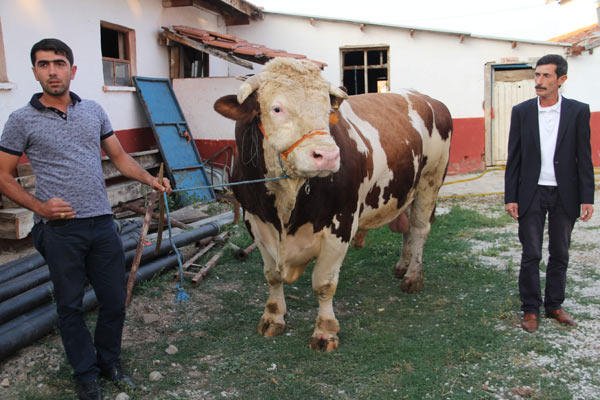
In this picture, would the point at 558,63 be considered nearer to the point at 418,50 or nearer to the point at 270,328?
the point at 270,328

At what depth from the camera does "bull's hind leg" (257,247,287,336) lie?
4.21 m

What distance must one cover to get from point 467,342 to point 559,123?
1.72 m

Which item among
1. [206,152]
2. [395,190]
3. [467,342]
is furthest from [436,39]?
[467,342]

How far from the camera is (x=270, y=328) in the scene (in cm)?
421

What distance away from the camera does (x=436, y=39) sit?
1274cm

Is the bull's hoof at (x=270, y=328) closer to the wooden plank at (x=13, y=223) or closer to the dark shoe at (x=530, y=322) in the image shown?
the dark shoe at (x=530, y=322)

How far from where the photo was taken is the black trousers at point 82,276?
9.84ft

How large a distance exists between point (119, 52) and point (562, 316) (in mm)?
7973

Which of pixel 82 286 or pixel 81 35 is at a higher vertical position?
pixel 81 35

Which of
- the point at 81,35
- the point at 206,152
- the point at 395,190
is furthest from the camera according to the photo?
the point at 206,152

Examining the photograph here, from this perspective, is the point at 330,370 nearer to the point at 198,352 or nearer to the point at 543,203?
the point at 198,352

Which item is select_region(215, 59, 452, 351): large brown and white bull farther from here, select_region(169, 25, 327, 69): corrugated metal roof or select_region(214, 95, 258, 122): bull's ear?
select_region(169, 25, 327, 69): corrugated metal roof

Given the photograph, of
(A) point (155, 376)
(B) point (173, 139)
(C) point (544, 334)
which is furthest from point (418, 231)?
(B) point (173, 139)

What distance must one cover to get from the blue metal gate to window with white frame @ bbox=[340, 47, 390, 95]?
4650mm
